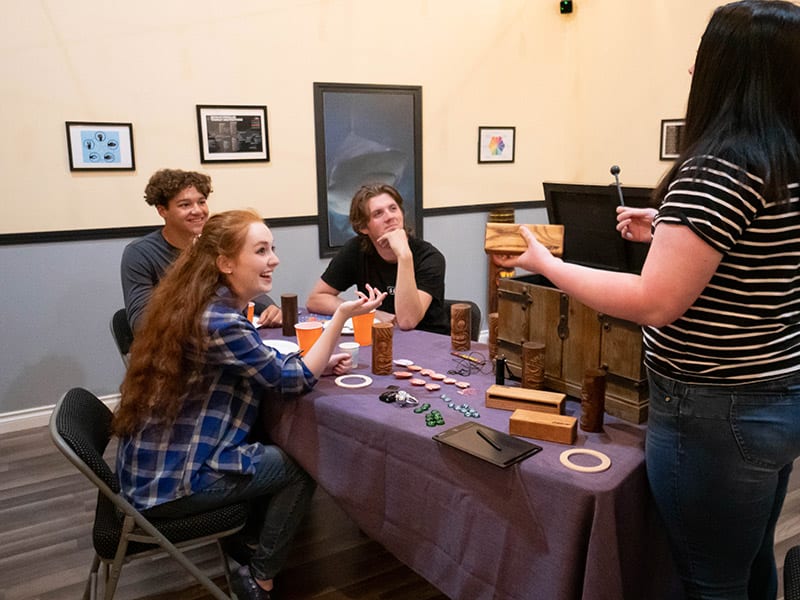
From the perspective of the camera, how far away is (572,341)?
5.38ft

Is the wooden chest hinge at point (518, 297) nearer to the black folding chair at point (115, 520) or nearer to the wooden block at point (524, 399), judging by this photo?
the wooden block at point (524, 399)

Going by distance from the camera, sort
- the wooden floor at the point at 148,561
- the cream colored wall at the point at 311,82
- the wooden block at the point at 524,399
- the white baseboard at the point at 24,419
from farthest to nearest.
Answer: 1. the white baseboard at the point at 24,419
2. the cream colored wall at the point at 311,82
3. the wooden floor at the point at 148,561
4. the wooden block at the point at 524,399

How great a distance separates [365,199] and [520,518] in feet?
5.22

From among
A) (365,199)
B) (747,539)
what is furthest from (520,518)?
(365,199)

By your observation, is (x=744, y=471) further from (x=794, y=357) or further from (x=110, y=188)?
(x=110, y=188)

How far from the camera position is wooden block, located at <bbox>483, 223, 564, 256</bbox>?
5.22 ft

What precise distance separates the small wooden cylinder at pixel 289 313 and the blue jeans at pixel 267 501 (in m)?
0.59

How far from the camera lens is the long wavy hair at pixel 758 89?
103 cm

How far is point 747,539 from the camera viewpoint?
1173 mm

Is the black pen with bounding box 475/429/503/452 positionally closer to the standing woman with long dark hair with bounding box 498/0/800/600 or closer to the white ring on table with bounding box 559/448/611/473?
the white ring on table with bounding box 559/448/611/473

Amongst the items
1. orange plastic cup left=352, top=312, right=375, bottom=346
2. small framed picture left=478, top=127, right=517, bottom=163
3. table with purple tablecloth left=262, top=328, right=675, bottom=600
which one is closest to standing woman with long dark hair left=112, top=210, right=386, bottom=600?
table with purple tablecloth left=262, top=328, right=675, bottom=600

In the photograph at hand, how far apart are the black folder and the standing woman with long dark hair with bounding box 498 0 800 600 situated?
0.82ft

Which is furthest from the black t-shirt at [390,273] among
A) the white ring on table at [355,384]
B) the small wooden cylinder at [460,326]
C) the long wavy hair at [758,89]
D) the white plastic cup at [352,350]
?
the long wavy hair at [758,89]

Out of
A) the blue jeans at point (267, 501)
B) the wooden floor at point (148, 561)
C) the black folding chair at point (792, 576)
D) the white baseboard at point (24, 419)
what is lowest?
the wooden floor at point (148, 561)
